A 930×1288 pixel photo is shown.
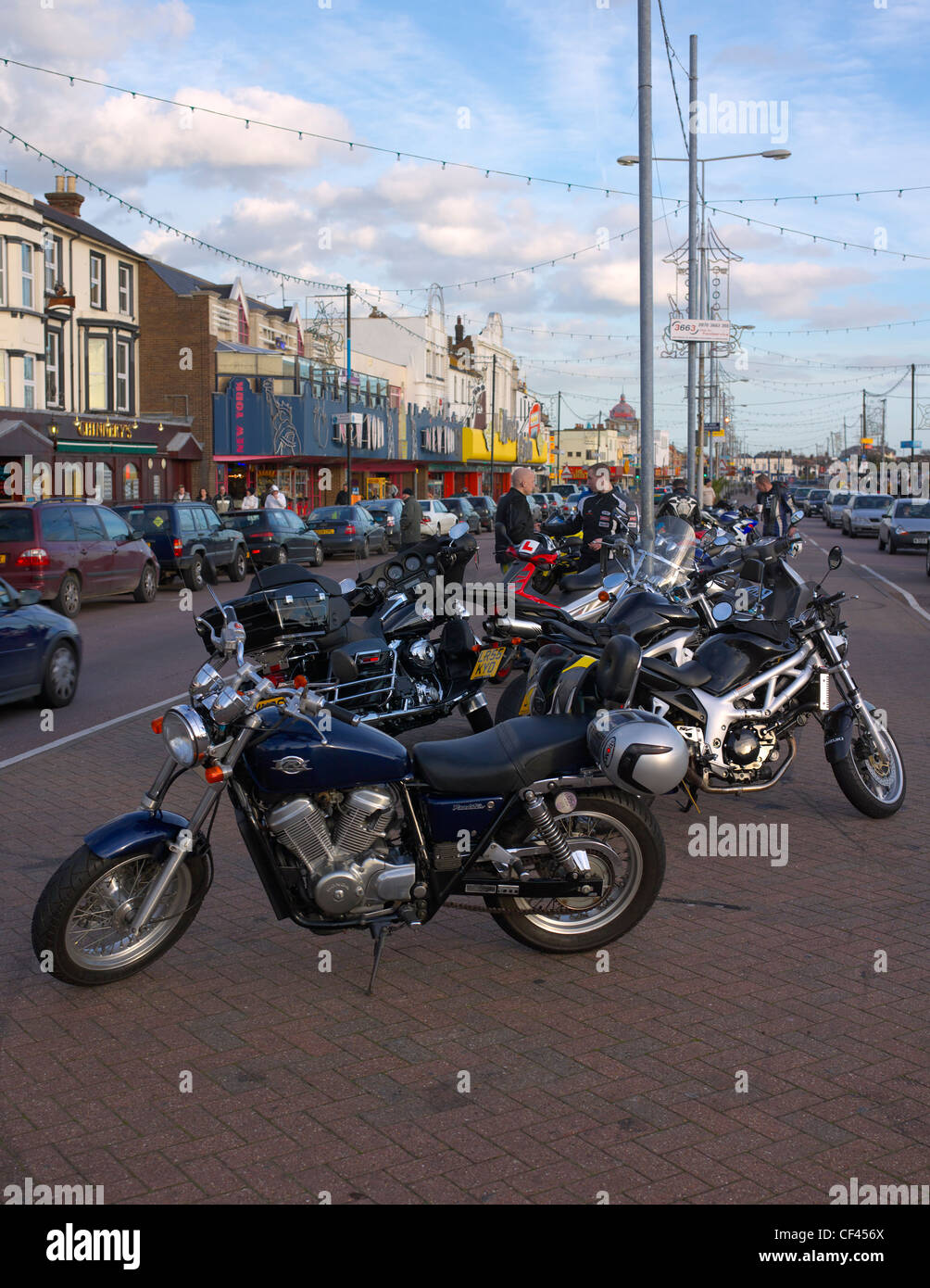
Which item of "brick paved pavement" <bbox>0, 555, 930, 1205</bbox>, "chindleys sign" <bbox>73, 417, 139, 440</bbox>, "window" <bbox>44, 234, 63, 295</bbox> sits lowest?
"brick paved pavement" <bbox>0, 555, 930, 1205</bbox>

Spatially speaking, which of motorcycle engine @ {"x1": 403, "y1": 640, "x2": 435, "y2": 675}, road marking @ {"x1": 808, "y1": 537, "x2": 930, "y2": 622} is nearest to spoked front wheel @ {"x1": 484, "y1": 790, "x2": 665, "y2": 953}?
motorcycle engine @ {"x1": 403, "y1": 640, "x2": 435, "y2": 675}

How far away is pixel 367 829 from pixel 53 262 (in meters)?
34.9

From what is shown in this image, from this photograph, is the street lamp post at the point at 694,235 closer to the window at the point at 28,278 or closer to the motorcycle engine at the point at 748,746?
the motorcycle engine at the point at 748,746

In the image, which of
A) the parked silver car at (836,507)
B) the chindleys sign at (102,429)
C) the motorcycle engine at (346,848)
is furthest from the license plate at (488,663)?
the parked silver car at (836,507)

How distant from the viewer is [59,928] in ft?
15.0

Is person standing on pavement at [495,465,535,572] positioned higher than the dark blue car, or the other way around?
A: person standing on pavement at [495,465,535,572]

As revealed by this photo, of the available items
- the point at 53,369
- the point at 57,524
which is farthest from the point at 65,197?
the point at 57,524

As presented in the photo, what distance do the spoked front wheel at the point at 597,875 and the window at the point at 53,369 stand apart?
109 ft

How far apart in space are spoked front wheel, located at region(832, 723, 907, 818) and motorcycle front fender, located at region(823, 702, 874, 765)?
1.0 inches

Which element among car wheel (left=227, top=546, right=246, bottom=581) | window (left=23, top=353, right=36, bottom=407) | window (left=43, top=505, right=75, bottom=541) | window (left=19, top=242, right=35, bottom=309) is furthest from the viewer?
window (left=23, top=353, right=36, bottom=407)

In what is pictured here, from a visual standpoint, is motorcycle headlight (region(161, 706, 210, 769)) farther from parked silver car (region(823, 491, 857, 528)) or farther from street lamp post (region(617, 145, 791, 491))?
parked silver car (region(823, 491, 857, 528))

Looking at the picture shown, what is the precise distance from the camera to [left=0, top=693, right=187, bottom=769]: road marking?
29.5 ft

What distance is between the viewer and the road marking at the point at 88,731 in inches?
353

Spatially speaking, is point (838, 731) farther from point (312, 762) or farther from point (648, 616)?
point (312, 762)
